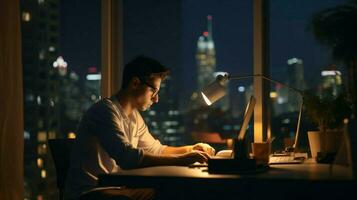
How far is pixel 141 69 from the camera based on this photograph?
2666mm

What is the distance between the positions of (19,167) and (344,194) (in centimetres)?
204

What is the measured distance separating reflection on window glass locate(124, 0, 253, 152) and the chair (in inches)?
41.0

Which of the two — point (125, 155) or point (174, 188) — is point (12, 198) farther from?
point (174, 188)

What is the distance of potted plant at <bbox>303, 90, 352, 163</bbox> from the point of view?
8.86 ft

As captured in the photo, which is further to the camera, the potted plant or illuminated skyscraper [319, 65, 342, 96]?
illuminated skyscraper [319, 65, 342, 96]

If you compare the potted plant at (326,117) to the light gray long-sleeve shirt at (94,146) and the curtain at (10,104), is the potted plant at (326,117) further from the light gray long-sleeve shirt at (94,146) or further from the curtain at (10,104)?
the curtain at (10,104)

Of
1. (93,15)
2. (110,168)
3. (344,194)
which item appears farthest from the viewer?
(93,15)

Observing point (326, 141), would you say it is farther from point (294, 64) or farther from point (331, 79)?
point (294, 64)

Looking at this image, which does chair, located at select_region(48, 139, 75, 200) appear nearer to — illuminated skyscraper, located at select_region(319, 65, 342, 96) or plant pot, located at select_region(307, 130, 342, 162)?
plant pot, located at select_region(307, 130, 342, 162)

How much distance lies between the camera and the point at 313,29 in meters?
3.37

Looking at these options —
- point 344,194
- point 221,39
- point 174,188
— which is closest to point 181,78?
point 221,39

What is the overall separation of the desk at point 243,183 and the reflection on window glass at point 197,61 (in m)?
1.56

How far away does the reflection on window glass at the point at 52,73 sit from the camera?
3.57 meters

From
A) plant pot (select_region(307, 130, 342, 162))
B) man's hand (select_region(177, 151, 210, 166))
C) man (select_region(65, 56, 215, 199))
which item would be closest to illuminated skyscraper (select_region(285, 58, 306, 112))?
plant pot (select_region(307, 130, 342, 162))
